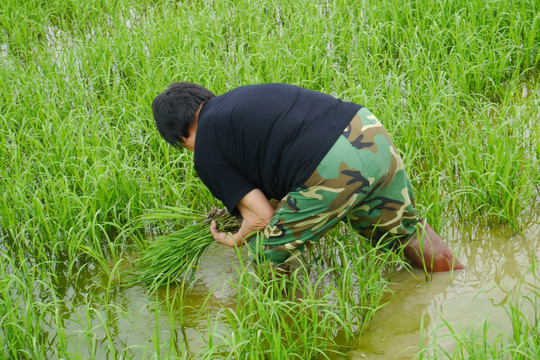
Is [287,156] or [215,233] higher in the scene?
[287,156]

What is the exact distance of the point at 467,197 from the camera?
3.33 meters

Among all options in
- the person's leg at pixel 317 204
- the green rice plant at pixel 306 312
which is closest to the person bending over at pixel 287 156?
the person's leg at pixel 317 204

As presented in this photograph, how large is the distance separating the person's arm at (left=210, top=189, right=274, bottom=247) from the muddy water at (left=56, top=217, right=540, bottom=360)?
267 mm

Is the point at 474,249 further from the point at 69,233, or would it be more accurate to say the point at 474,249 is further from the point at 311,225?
the point at 69,233

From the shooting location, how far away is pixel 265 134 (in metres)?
2.52

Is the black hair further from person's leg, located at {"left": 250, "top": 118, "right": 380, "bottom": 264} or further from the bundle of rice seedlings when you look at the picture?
the bundle of rice seedlings

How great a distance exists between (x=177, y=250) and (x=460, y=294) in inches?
54.8

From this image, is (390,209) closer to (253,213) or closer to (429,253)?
(429,253)

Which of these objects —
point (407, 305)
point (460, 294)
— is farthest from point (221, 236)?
point (460, 294)

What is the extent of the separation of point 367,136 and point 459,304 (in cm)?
90

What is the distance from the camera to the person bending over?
8.14 ft

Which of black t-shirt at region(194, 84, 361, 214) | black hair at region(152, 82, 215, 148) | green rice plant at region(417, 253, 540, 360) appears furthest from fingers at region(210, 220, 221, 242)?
green rice plant at region(417, 253, 540, 360)

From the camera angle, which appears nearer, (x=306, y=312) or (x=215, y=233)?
(x=306, y=312)

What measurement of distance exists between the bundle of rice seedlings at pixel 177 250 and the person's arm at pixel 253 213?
12.4 inches
